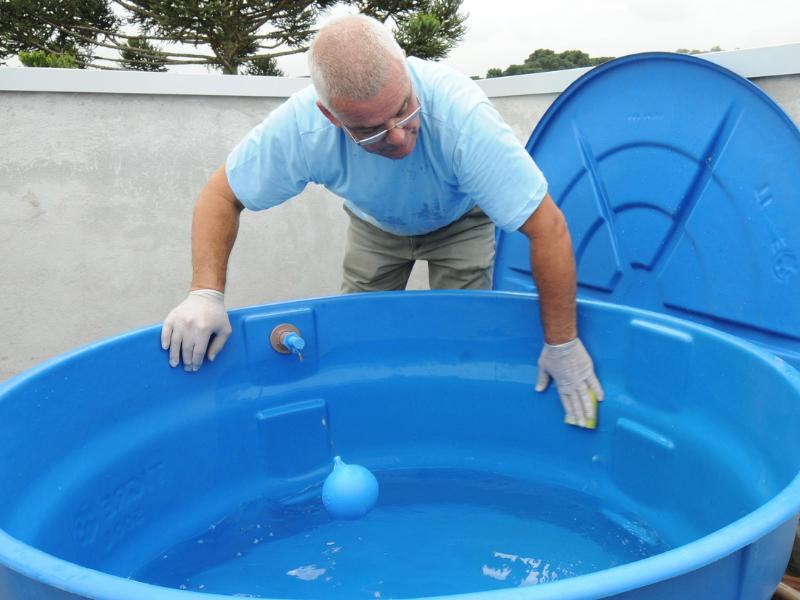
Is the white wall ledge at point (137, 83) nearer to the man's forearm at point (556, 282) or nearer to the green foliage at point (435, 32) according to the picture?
the man's forearm at point (556, 282)

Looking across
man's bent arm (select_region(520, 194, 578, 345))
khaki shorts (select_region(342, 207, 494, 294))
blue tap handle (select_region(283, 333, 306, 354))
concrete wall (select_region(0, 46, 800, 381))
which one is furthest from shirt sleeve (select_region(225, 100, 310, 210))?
concrete wall (select_region(0, 46, 800, 381))

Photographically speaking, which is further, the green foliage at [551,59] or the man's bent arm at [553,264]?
the green foliage at [551,59]

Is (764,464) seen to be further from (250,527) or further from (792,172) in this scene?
(250,527)

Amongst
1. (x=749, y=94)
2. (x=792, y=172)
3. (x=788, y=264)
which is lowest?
(x=788, y=264)

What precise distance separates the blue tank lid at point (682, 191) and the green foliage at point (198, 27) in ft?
23.3

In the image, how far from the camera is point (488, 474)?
5.58 feet

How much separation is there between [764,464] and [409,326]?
2.92 ft

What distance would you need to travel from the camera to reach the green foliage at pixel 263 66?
9348mm

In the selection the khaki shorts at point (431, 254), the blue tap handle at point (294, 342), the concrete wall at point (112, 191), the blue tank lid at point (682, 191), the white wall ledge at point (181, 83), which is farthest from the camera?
the concrete wall at point (112, 191)

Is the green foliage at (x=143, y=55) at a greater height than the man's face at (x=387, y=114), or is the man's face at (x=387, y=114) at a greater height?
the green foliage at (x=143, y=55)

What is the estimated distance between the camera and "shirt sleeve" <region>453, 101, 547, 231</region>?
4.53ft

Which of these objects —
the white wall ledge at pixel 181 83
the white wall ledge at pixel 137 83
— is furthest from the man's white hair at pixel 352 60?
the white wall ledge at pixel 137 83

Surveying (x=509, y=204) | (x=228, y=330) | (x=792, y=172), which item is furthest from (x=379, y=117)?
(x=792, y=172)

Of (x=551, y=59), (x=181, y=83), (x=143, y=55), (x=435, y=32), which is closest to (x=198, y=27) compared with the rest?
(x=143, y=55)
